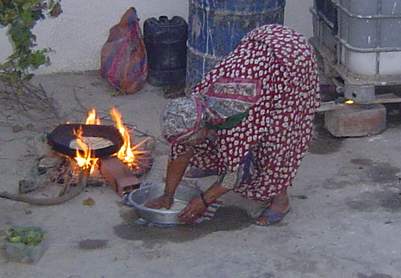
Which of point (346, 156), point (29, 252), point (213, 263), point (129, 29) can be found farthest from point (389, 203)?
point (129, 29)

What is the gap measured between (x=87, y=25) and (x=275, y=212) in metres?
2.69

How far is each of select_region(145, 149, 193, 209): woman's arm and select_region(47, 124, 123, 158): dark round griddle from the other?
0.52 meters

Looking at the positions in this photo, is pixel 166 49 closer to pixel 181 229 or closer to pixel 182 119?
pixel 181 229

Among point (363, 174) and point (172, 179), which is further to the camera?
point (363, 174)

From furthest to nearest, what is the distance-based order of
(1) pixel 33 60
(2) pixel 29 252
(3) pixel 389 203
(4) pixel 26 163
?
1. (4) pixel 26 163
2. (3) pixel 389 203
3. (2) pixel 29 252
4. (1) pixel 33 60

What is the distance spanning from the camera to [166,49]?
7.26m

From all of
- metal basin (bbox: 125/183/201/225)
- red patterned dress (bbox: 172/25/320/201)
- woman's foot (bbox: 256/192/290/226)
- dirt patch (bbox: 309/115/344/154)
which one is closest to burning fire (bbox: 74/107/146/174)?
metal basin (bbox: 125/183/201/225)

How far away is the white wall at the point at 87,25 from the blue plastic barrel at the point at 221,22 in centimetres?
70

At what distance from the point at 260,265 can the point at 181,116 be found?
765 mm

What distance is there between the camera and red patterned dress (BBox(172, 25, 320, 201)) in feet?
16.3

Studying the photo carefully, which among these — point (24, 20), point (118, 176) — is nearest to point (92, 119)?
point (118, 176)

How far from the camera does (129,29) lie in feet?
23.7

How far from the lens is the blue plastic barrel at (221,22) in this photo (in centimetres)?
660

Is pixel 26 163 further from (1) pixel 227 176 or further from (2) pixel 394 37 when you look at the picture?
(2) pixel 394 37
